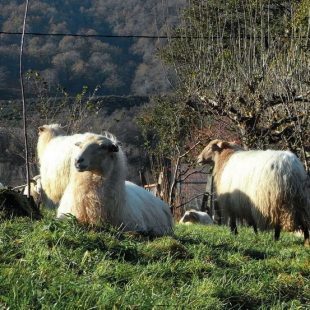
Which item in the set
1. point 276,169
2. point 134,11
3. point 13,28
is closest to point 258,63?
point 276,169

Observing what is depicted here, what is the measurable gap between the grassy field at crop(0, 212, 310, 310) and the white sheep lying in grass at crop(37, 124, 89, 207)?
16.3ft

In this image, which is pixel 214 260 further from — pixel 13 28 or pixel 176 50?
pixel 176 50

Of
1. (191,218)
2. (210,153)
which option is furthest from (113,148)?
(191,218)

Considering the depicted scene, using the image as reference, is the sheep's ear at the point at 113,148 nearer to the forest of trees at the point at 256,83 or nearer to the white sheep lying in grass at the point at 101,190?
the white sheep lying in grass at the point at 101,190

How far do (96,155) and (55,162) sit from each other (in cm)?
419

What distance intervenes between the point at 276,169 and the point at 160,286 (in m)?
5.79

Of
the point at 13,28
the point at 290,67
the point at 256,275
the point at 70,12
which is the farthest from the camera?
the point at 70,12

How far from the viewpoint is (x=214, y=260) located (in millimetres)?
6184

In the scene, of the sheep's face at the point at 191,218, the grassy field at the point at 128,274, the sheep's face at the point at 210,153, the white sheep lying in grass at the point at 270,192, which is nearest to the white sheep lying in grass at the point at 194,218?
the sheep's face at the point at 191,218

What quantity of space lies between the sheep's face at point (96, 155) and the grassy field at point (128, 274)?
1171 mm

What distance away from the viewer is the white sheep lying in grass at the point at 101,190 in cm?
769

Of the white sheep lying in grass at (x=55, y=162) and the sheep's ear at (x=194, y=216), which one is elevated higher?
the white sheep lying in grass at (x=55, y=162)

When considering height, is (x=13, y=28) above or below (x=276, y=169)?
above

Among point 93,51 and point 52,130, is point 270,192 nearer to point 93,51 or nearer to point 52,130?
point 52,130
